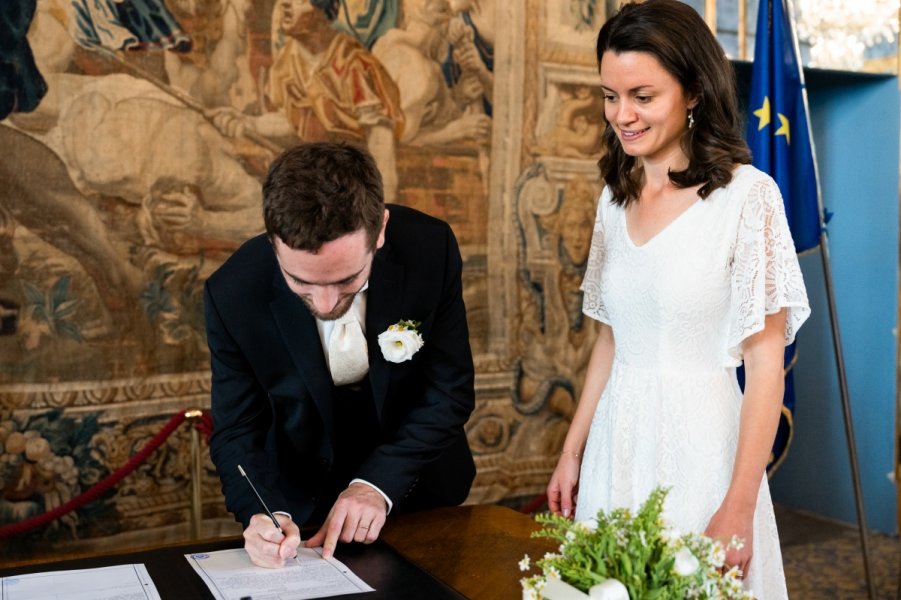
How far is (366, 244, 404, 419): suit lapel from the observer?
306cm

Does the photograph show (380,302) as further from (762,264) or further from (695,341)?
(762,264)

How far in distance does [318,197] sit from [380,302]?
0.60 meters

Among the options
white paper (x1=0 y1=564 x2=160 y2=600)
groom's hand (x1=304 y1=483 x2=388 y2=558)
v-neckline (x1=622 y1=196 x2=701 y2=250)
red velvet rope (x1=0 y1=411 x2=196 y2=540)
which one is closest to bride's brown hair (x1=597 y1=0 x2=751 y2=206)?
v-neckline (x1=622 y1=196 x2=701 y2=250)

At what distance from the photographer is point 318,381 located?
297 cm

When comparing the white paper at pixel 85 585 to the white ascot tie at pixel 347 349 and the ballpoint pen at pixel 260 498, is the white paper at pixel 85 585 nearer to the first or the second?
the ballpoint pen at pixel 260 498

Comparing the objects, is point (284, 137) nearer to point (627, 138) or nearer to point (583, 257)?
point (583, 257)

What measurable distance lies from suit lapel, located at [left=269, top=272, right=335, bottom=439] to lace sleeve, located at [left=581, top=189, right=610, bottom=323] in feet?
2.83

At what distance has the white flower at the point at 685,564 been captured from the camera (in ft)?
4.99

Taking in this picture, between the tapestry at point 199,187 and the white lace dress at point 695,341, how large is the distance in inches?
120

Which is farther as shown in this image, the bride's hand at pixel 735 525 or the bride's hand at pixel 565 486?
the bride's hand at pixel 565 486

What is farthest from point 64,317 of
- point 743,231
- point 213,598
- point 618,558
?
point 618,558

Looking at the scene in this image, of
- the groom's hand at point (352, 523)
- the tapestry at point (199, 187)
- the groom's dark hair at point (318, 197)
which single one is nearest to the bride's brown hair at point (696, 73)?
the groom's dark hair at point (318, 197)

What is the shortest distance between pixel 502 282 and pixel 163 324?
211 centimetres

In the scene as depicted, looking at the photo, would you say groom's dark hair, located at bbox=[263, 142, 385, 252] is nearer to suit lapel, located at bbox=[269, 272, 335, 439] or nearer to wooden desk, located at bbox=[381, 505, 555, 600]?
suit lapel, located at bbox=[269, 272, 335, 439]
